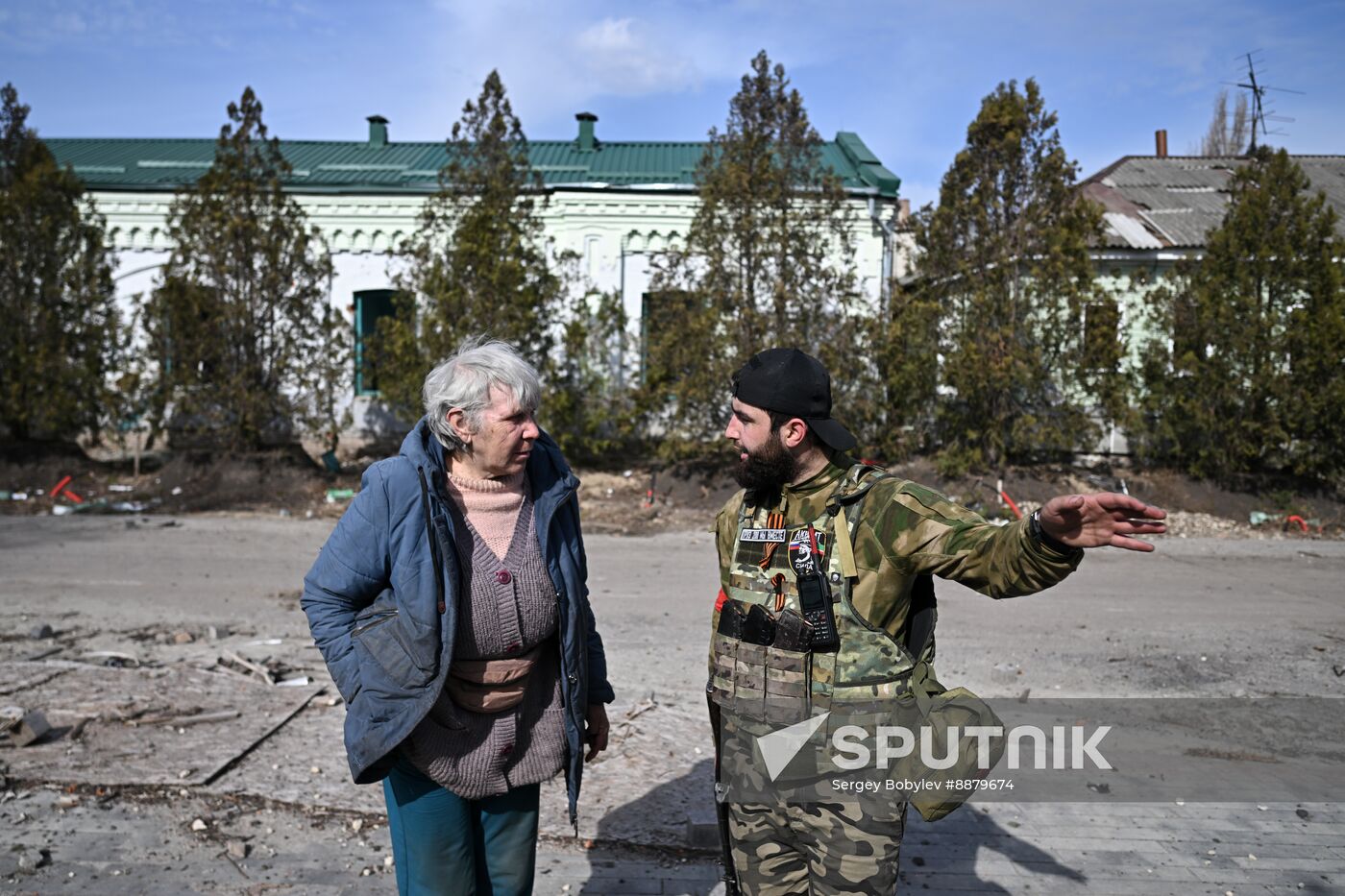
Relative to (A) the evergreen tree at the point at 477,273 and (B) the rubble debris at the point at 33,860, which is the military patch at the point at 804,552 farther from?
(A) the evergreen tree at the point at 477,273

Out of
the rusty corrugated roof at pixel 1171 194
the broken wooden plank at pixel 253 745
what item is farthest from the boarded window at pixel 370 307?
the broken wooden plank at pixel 253 745

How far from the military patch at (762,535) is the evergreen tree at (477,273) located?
41.5ft

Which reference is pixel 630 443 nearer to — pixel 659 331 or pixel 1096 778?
pixel 659 331

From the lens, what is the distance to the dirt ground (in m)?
14.4

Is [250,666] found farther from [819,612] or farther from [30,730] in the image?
[819,612]

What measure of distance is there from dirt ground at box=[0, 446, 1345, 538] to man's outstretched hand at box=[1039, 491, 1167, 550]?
37.0ft

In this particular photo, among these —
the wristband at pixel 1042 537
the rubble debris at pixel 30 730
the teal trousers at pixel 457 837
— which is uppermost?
the wristband at pixel 1042 537

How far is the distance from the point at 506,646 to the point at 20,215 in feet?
56.2

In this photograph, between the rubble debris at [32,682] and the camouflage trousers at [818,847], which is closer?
the camouflage trousers at [818,847]

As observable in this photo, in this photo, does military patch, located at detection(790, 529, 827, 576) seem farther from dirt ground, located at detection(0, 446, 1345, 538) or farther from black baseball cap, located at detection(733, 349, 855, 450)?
dirt ground, located at detection(0, 446, 1345, 538)

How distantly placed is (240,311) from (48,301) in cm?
340

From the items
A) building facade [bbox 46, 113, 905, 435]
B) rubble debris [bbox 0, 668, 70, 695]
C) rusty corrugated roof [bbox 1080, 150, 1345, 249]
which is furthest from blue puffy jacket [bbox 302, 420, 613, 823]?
rusty corrugated roof [bbox 1080, 150, 1345, 249]

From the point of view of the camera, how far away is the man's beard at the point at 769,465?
9.48ft

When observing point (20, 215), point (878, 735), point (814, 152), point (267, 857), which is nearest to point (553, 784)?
point (267, 857)
